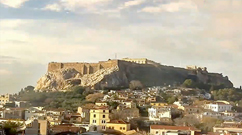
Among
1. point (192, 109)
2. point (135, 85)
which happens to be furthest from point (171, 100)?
point (135, 85)

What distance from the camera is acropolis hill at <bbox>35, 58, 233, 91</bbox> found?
58469 millimetres

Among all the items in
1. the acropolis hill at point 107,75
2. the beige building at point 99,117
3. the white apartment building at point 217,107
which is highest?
the acropolis hill at point 107,75

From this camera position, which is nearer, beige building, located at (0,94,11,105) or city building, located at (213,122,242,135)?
city building, located at (213,122,242,135)

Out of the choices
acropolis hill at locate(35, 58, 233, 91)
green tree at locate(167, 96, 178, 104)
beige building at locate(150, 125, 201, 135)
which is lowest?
beige building at locate(150, 125, 201, 135)

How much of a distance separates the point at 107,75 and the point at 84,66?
4911mm

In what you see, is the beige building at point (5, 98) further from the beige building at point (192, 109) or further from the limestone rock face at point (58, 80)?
the beige building at point (192, 109)

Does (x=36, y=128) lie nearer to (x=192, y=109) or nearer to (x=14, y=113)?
(x=14, y=113)

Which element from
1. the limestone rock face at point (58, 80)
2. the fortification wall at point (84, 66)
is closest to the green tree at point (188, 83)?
the fortification wall at point (84, 66)

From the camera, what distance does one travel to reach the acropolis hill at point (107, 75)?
192ft

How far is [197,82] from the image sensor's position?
66688mm

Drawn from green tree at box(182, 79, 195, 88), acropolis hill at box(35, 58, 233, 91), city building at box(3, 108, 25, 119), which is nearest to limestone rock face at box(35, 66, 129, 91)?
acropolis hill at box(35, 58, 233, 91)

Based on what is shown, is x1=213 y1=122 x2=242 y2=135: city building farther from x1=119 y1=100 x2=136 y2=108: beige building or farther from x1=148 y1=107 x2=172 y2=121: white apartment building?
x1=119 y1=100 x2=136 y2=108: beige building

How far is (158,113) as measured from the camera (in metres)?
41.6

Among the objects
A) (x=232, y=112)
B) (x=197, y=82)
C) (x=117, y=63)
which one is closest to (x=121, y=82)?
(x=117, y=63)
